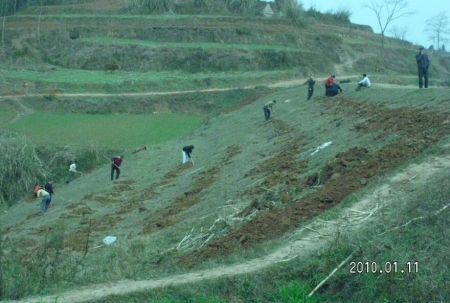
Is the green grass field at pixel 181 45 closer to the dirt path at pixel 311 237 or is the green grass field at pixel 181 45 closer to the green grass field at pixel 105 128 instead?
the green grass field at pixel 105 128

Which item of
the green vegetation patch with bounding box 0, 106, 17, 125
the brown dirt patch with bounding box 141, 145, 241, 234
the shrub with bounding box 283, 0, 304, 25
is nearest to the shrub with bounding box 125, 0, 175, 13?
the shrub with bounding box 283, 0, 304, 25

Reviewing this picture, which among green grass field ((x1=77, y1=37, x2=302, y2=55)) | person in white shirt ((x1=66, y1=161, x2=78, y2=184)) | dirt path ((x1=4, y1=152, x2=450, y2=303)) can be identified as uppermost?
green grass field ((x1=77, y1=37, x2=302, y2=55))

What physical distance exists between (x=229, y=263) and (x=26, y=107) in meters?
41.4

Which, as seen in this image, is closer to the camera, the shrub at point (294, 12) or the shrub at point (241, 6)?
the shrub at point (294, 12)

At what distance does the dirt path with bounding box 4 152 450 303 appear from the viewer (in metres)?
9.13

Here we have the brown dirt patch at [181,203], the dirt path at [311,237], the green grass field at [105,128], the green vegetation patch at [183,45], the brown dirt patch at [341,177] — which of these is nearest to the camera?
the dirt path at [311,237]

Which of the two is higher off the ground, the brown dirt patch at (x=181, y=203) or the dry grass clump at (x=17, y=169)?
the brown dirt patch at (x=181, y=203)

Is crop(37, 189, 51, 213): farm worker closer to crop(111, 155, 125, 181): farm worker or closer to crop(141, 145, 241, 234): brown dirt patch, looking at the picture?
crop(111, 155, 125, 181): farm worker

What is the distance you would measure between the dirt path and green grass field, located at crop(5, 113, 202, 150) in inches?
1018

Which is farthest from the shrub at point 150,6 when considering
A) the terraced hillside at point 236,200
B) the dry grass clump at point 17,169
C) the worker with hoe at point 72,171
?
the dry grass clump at point 17,169

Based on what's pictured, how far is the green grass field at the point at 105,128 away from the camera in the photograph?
38438mm

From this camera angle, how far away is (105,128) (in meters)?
43.3

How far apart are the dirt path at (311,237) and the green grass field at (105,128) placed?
2587 cm

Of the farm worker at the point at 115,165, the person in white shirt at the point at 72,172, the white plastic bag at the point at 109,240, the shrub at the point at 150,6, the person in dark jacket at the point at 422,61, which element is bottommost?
the person in white shirt at the point at 72,172
